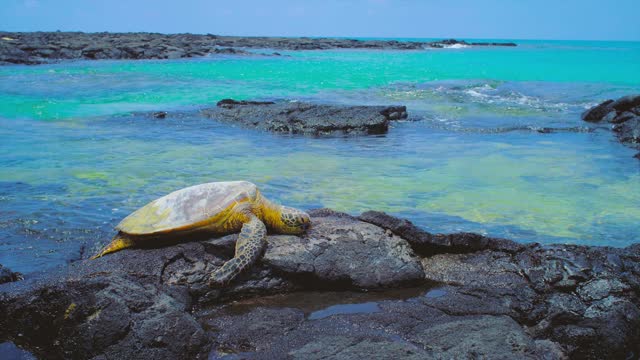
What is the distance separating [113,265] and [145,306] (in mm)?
1241

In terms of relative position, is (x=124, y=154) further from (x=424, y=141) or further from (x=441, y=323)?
(x=441, y=323)

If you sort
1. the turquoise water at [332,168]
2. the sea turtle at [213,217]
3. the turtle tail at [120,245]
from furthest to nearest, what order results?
the turquoise water at [332,168] → the turtle tail at [120,245] → the sea turtle at [213,217]

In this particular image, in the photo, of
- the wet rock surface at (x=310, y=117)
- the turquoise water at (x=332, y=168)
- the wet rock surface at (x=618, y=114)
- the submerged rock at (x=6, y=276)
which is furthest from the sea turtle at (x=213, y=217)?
the wet rock surface at (x=618, y=114)

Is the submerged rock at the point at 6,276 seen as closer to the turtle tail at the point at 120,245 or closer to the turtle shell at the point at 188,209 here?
the turtle tail at the point at 120,245

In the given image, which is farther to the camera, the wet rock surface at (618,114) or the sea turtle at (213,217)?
the wet rock surface at (618,114)

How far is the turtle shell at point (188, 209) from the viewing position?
5.51 metres

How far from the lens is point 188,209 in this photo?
5621mm

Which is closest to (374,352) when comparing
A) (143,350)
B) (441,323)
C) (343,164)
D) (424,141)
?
(441,323)

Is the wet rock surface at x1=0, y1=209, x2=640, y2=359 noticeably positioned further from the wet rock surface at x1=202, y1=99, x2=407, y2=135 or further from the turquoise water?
the wet rock surface at x1=202, y1=99, x2=407, y2=135

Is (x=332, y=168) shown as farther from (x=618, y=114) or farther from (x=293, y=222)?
(x=618, y=114)

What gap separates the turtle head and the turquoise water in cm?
226

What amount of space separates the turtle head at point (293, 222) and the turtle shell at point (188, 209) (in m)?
0.39

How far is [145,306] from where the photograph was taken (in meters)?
4.05

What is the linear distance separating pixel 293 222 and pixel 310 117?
11.1 metres
